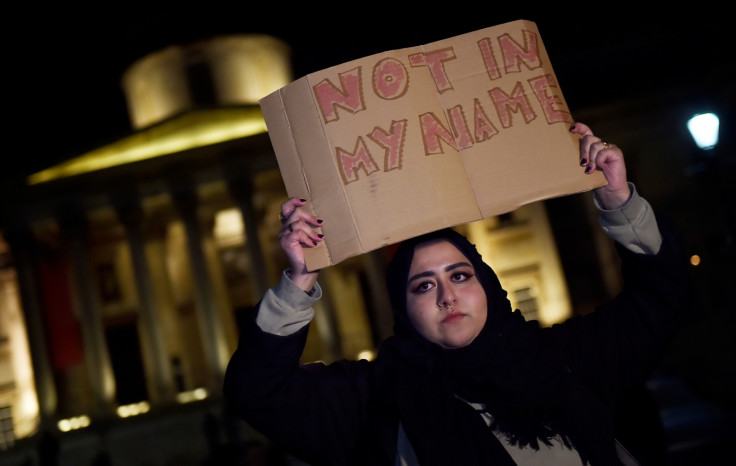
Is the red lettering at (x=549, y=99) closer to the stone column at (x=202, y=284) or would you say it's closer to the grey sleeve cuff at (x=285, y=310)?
the grey sleeve cuff at (x=285, y=310)

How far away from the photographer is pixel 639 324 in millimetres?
2729

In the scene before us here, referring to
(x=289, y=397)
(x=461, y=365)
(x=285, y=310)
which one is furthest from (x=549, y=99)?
(x=289, y=397)

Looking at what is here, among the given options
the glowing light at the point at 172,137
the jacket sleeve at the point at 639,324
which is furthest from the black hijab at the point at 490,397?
the glowing light at the point at 172,137

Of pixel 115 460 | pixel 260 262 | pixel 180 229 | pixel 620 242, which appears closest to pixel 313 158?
pixel 620 242

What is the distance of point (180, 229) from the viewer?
104 ft

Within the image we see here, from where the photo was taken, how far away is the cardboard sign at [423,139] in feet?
8.45

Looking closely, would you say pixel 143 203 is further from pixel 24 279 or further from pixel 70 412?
pixel 70 412

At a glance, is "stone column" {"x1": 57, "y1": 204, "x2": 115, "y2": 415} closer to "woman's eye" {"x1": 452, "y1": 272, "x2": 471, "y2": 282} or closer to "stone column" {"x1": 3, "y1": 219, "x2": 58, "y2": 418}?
"stone column" {"x1": 3, "y1": 219, "x2": 58, "y2": 418}

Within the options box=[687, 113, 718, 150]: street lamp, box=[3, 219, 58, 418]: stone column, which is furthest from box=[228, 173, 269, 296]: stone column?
box=[687, 113, 718, 150]: street lamp

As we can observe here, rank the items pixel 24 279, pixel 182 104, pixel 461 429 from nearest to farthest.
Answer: pixel 461 429 → pixel 24 279 → pixel 182 104

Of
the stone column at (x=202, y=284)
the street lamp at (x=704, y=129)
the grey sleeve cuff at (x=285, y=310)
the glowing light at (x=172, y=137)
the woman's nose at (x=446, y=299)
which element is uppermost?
the glowing light at (x=172, y=137)

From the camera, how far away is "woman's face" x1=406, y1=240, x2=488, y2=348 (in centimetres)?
260

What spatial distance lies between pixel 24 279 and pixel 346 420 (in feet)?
88.4

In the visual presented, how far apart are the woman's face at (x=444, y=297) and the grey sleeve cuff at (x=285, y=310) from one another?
1.21 ft
